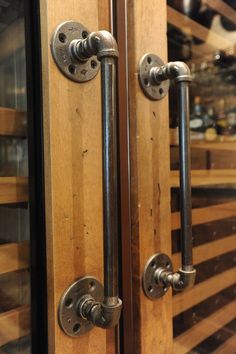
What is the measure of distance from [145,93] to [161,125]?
5cm

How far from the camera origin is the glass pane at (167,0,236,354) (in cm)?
59

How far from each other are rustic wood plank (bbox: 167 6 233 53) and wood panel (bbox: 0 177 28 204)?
37 cm

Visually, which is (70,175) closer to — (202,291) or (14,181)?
(14,181)

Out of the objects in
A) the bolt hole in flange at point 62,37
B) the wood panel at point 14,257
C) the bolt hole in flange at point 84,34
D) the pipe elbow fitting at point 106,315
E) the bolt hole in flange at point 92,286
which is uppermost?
the bolt hole in flange at point 84,34

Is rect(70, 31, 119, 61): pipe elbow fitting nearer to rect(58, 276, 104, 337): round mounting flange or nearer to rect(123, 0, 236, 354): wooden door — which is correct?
rect(123, 0, 236, 354): wooden door

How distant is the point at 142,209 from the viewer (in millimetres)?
439

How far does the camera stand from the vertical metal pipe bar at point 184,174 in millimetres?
411

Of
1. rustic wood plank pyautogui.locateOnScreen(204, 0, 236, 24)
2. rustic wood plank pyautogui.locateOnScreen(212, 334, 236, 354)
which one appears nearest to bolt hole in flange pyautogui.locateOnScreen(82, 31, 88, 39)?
rustic wood plank pyautogui.locateOnScreen(204, 0, 236, 24)

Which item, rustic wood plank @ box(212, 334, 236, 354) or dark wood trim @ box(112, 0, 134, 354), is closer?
dark wood trim @ box(112, 0, 134, 354)

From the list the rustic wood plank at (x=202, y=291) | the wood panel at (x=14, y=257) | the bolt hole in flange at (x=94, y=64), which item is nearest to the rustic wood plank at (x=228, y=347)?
the rustic wood plank at (x=202, y=291)

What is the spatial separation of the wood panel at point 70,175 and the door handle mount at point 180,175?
8 centimetres

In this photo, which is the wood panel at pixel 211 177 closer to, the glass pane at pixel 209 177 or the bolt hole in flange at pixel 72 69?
the glass pane at pixel 209 177

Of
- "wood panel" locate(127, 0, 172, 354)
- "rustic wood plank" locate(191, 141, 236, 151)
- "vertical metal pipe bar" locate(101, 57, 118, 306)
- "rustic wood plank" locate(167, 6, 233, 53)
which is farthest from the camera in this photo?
"rustic wood plank" locate(191, 141, 236, 151)

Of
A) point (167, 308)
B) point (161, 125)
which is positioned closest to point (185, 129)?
point (161, 125)
